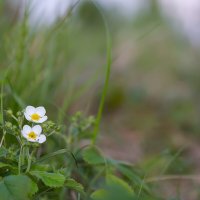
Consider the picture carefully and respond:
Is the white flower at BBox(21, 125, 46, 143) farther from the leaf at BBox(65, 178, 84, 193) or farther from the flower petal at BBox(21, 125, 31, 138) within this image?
the leaf at BBox(65, 178, 84, 193)

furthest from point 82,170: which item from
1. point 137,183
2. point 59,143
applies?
point 137,183

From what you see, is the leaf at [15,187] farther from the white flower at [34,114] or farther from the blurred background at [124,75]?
the blurred background at [124,75]

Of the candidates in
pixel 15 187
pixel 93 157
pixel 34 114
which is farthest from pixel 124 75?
pixel 15 187

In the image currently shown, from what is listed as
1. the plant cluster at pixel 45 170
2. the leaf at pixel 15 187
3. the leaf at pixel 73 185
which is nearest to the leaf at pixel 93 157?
the plant cluster at pixel 45 170

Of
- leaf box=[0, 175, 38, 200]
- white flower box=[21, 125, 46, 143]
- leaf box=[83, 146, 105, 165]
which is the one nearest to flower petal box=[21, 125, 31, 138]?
white flower box=[21, 125, 46, 143]

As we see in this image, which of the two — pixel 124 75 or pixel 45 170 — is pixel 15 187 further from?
pixel 124 75

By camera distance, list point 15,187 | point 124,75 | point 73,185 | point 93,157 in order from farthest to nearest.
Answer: point 124,75, point 93,157, point 73,185, point 15,187
